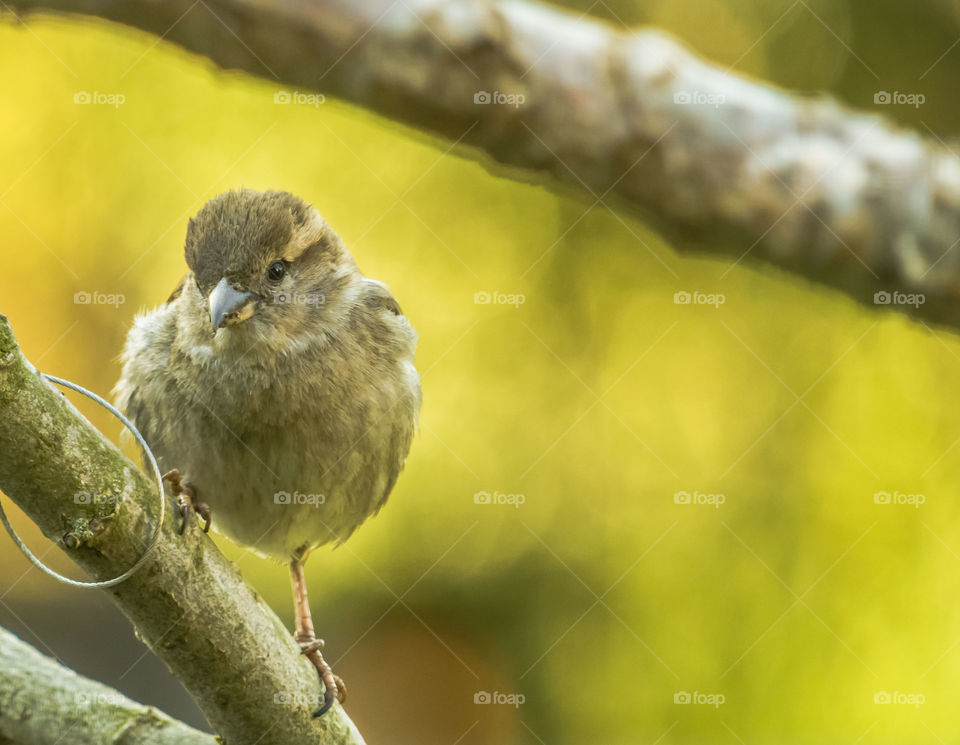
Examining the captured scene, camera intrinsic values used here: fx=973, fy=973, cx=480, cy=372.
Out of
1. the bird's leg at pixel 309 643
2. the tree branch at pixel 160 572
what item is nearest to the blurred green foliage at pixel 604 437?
the bird's leg at pixel 309 643

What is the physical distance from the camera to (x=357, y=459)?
3594 millimetres

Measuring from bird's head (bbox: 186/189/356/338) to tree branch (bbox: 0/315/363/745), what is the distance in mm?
1040

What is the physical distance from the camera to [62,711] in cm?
218

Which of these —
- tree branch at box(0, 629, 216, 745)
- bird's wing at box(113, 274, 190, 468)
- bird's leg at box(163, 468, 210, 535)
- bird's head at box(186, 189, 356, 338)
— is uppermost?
bird's head at box(186, 189, 356, 338)

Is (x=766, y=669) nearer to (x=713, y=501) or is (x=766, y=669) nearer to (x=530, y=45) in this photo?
(x=713, y=501)

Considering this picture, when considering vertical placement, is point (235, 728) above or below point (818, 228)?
below

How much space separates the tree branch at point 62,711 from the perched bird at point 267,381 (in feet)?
3.19

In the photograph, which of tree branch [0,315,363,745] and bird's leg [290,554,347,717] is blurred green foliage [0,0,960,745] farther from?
tree branch [0,315,363,745]

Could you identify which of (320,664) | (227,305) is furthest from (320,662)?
(227,305)

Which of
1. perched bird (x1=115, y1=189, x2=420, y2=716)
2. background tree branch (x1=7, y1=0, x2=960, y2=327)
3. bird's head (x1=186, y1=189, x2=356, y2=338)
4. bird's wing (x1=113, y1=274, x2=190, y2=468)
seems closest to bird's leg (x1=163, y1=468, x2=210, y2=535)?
perched bird (x1=115, y1=189, x2=420, y2=716)

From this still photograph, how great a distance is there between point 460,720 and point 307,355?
284cm

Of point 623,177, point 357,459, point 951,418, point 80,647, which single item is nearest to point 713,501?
point 951,418

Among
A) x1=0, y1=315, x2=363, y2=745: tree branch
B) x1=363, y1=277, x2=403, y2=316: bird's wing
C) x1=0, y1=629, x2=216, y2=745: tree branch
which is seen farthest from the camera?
x1=363, y1=277, x2=403, y2=316: bird's wing

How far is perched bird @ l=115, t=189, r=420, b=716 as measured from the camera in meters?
3.37
